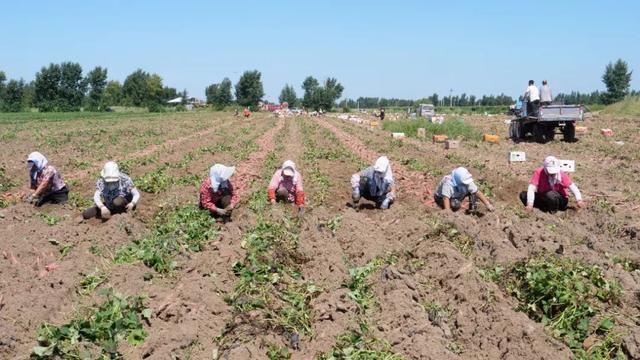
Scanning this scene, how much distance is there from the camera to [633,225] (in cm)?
870

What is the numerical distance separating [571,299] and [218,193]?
18.1 feet

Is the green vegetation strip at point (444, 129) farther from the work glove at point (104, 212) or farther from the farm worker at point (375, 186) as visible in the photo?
the work glove at point (104, 212)

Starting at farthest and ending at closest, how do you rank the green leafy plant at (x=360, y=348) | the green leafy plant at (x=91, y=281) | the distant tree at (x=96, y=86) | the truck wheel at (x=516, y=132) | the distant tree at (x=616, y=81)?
the distant tree at (x=96, y=86)
the distant tree at (x=616, y=81)
the truck wheel at (x=516, y=132)
the green leafy plant at (x=91, y=281)
the green leafy plant at (x=360, y=348)

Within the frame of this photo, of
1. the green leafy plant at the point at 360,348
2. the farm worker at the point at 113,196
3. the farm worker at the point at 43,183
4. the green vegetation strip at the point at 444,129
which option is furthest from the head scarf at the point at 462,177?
the green vegetation strip at the point at 444,129

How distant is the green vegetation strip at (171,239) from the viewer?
664 cm

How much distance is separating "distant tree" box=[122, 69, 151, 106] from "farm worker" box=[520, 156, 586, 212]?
273 feet

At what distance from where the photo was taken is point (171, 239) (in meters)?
7.34

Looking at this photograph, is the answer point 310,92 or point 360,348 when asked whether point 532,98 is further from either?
point 310,92

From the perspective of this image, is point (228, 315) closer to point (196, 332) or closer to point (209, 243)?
point (196, 332)

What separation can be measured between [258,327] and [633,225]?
6406 millimetres

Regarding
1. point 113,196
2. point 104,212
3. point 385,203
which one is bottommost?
point 385,203

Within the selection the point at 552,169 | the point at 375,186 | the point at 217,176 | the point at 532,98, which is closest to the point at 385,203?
the point at 375,186

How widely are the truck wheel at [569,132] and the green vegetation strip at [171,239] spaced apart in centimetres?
1691

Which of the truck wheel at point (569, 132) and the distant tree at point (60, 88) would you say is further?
the distant tree at point (60, 88)
